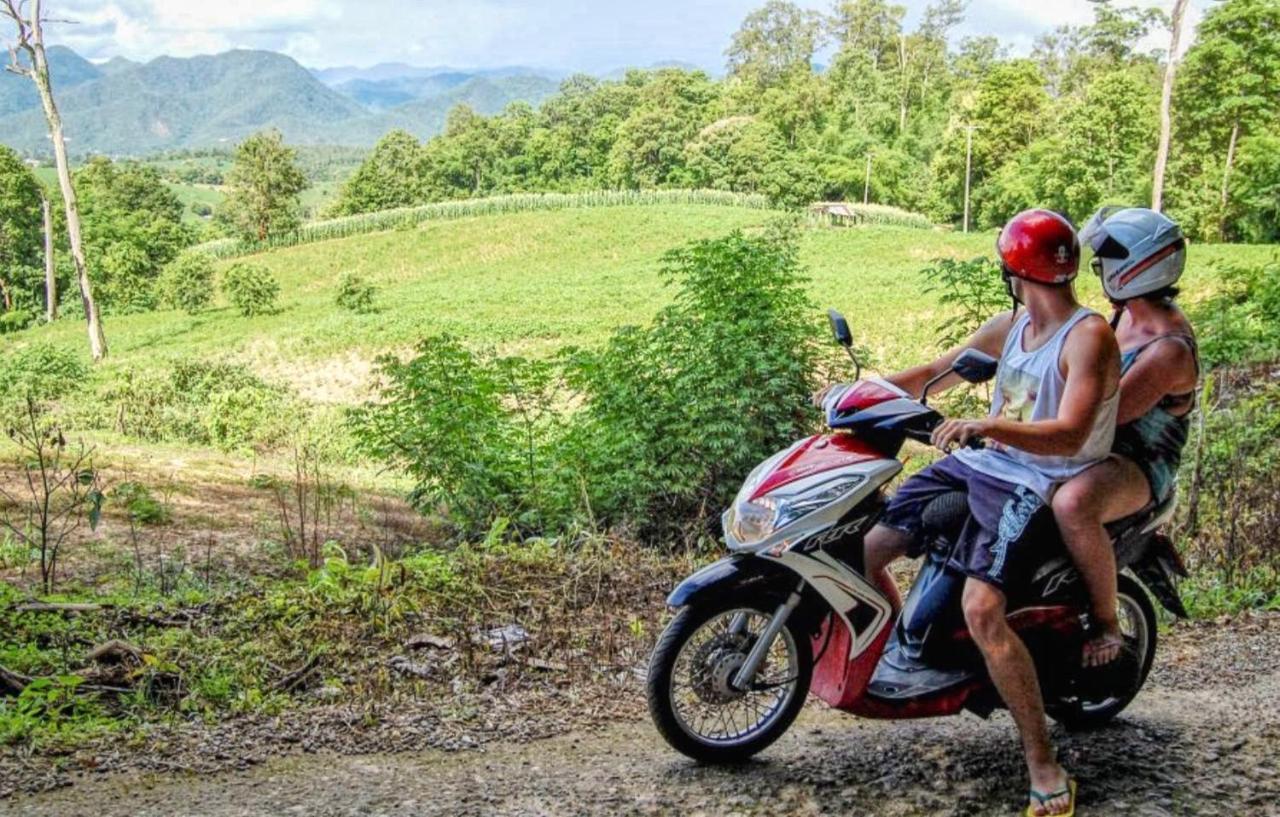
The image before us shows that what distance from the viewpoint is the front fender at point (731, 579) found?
3.27 meters

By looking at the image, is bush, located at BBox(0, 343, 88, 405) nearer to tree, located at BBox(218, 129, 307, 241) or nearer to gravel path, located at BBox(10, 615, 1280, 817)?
gravel path, located at BBox(10, 615, 1280, 817)

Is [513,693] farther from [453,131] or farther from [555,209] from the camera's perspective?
[453,131]

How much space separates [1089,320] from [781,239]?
8.44 m

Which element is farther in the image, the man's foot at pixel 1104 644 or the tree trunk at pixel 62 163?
the tree trunk at pixel 62 163

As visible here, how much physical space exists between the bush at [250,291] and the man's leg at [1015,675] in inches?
1460

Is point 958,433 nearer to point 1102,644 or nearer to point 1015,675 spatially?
point 1015,675

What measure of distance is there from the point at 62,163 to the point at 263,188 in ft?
109

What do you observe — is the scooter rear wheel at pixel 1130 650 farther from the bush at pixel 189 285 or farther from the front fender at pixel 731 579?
the bush at pixel 189 285

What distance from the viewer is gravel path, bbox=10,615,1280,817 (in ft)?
10.7

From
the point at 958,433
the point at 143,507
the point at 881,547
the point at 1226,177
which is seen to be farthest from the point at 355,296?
the point at 958,433

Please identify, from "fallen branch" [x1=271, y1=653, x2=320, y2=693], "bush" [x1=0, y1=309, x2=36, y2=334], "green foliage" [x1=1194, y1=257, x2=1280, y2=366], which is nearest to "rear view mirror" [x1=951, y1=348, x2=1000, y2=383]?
"fallen branch" [x1=271, y1=653, x2=320, y2=693]

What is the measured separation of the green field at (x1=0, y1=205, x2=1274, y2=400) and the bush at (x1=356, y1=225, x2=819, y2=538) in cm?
974

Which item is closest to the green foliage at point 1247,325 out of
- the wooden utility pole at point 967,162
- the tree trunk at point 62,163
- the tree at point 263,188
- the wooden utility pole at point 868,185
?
the tree trunk at point 62,163

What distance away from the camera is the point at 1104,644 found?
3289 mm
